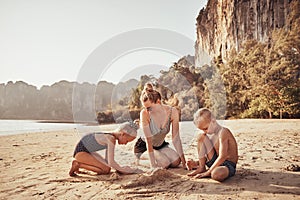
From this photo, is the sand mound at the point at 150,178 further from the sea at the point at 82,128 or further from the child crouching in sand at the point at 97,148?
the sea at the point at 82,128

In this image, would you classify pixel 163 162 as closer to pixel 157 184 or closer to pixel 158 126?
pixel 158 126

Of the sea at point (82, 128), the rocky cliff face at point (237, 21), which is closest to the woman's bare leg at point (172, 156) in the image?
the sea at point (82, 128)

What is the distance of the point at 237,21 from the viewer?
39969 mm

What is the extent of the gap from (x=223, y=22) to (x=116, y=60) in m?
41.8

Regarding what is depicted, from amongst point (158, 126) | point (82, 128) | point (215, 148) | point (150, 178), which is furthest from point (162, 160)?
point (82, 128)

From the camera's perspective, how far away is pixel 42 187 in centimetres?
350

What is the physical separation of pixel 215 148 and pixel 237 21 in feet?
133

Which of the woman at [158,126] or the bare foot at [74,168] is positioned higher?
the woman at [158,126]

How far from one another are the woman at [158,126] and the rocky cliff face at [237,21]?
32746mm

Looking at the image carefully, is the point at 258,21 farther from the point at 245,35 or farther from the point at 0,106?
the point at 0,106

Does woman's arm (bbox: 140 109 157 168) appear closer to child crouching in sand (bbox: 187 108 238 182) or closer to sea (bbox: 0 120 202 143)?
child crouching in sand (bbox: 187 108 238 182)

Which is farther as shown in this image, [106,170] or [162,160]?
[162,160]

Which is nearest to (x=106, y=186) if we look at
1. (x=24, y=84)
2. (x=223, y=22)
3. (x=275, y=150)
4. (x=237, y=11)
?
(x=275, y=150)

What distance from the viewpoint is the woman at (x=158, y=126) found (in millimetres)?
4238
